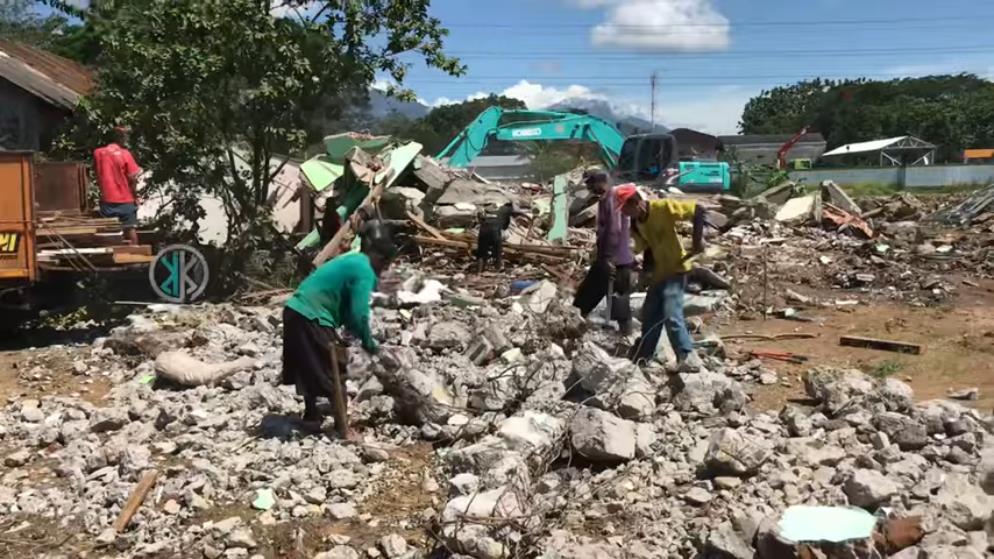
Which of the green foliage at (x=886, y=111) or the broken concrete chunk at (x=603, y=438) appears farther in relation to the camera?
the green foliage at (x=886, y=111)

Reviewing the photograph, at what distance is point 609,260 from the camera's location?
834 cm

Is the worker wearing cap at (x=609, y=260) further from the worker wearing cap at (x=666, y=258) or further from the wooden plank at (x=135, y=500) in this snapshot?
the wooden plank at (x=135, y=500)

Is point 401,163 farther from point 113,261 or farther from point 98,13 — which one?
point 113,261

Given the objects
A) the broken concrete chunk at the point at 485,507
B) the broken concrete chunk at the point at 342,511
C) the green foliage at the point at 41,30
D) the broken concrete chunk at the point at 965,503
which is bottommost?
the broken concrete chunk at the point at 342,511

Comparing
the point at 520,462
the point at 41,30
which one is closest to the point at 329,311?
the point at 520,462

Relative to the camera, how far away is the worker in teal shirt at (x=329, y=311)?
18.1 ft

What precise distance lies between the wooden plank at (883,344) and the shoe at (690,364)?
2.46 meters

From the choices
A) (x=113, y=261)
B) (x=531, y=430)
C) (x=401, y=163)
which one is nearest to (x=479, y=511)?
(x=531, y=430)

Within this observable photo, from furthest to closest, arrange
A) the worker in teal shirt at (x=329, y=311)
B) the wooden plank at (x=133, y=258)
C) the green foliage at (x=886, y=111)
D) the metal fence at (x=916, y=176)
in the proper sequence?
the green foliage at (x=886, y=111)
the metal fence at (x=916, y=176)
the wooden plank at (x=133, y=258)
the worker in teal shirt at (x=329, y=311)

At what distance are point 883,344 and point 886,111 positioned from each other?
228 feet

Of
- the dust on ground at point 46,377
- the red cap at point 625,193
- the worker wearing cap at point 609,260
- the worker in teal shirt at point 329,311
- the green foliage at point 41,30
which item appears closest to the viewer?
the worker in teal shirt at point 329,311

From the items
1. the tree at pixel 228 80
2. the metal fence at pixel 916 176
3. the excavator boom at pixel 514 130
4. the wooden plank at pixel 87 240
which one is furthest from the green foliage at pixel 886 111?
the wooden plank at pixel 87 240

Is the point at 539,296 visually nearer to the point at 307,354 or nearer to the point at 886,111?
the point at 307,354

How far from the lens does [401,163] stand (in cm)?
1505
